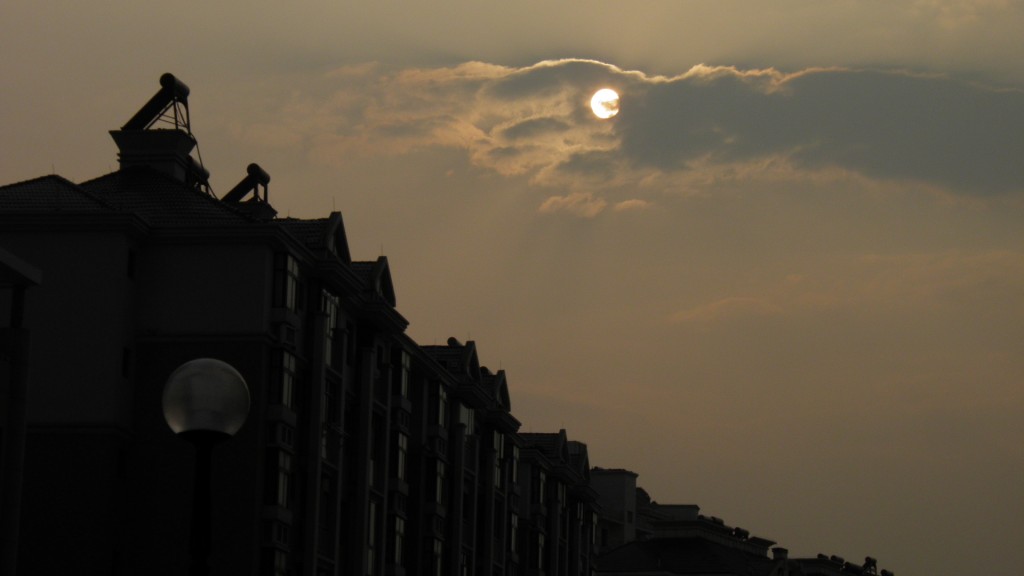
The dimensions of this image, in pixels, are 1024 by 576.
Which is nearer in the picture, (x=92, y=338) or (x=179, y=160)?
(x=92, y=338)

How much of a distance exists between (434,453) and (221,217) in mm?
17436

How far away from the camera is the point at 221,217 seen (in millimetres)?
49594

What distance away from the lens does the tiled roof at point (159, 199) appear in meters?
49.6

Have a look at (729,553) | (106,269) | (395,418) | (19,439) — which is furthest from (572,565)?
(19,439)

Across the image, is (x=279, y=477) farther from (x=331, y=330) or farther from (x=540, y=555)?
(x=540, y=555)

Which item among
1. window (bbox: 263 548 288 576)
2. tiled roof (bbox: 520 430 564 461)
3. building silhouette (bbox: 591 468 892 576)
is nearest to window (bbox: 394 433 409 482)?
window (bbox: 263 548 288 576)

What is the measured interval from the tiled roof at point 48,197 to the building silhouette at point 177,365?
0.24 feet

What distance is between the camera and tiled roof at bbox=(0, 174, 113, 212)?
4847 centimetres

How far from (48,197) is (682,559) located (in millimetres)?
60860

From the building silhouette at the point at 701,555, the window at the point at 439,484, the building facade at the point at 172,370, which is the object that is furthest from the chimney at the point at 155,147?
the building silhouette at the point at 701,555

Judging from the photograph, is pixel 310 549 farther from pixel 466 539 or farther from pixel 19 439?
pixel 466 539

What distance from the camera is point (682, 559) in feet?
334

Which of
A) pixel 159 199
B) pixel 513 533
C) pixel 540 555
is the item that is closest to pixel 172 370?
pixel 159 199

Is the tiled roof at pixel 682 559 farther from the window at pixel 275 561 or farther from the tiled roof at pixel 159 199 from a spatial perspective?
the window at pixel 275 561
